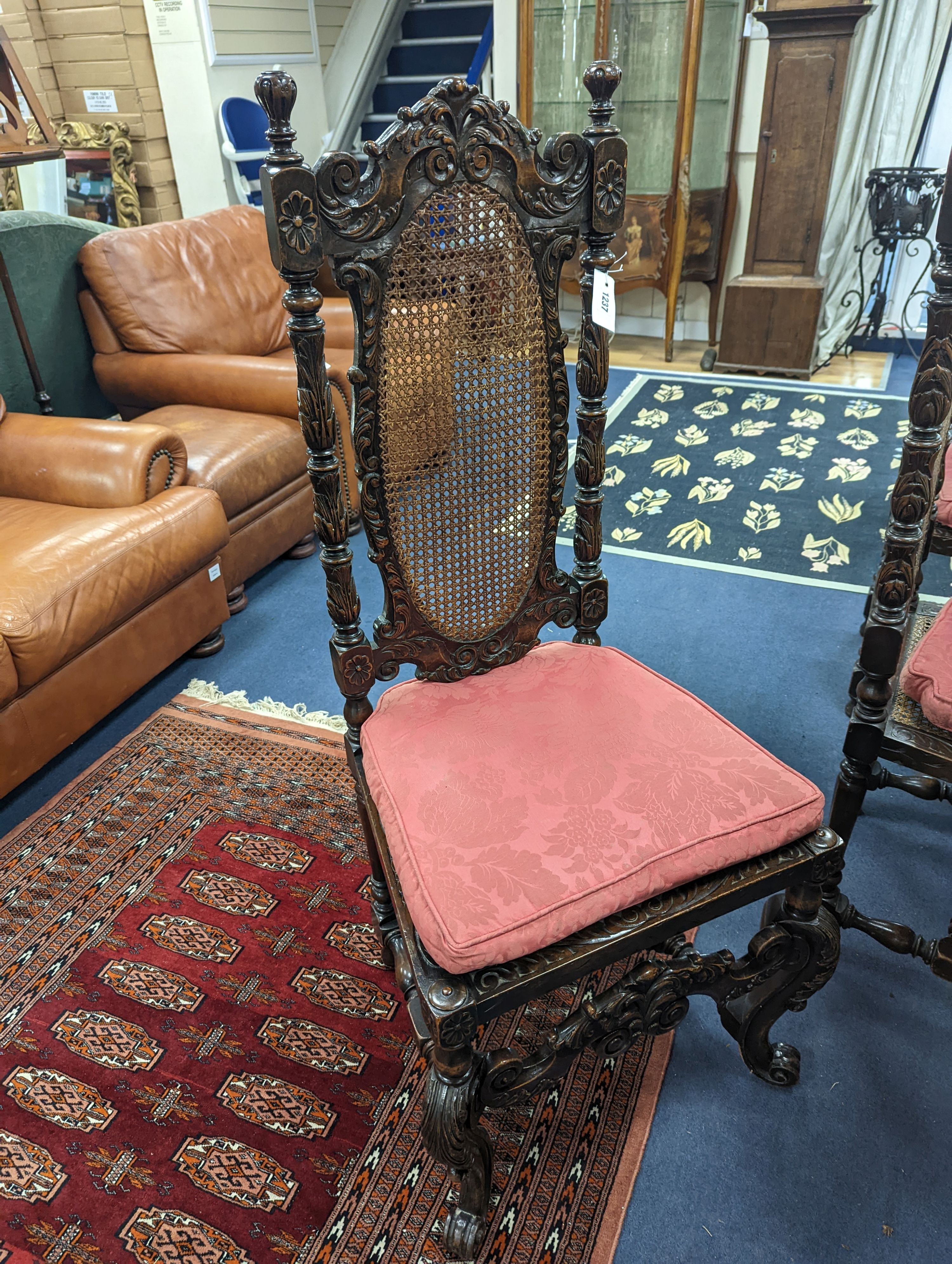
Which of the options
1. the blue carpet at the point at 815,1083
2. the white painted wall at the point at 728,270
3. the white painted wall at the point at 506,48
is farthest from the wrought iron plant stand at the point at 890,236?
the blue carpet at the point at 815,1083

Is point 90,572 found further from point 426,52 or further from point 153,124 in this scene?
point 426,52

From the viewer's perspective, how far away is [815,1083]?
1.25 metres

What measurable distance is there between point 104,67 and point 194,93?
0.49m

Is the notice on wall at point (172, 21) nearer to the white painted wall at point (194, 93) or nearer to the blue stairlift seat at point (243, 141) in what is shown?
the white painted wall at point (194, 93)

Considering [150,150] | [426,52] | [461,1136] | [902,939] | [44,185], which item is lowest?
[902,939]

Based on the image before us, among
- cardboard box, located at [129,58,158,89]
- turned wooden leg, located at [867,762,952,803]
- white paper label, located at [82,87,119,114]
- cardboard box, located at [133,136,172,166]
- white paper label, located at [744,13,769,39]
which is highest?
white paper label, located at [744,13,769,39]

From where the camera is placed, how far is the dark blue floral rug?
2621 millimetres

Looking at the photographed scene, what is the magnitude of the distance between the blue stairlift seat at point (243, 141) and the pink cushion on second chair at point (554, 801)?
380 cm

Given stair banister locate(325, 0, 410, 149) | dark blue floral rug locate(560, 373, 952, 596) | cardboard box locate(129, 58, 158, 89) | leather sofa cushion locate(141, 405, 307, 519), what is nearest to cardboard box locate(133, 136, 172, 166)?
cardboard box locate(129, 58, 158, 89)

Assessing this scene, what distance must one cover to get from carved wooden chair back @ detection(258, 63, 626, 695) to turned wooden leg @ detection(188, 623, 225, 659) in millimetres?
1192

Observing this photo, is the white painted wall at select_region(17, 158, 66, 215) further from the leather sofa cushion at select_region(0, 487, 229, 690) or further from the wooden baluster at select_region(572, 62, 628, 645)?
the wooden baluster at select_region(572, 62, 628, 645)

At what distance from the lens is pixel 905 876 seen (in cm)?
156

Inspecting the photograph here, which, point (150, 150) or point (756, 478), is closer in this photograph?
point (756, 478)

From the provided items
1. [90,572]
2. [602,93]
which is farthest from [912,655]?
[90,572]
